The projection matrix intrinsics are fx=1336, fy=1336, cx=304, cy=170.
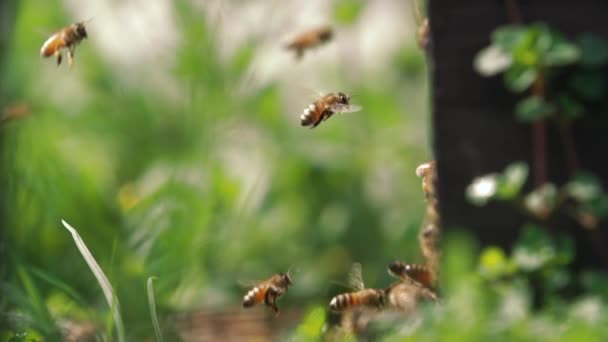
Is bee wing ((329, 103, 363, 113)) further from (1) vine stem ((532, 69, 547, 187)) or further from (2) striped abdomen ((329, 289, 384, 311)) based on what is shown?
(1) vine stem ((532, 69, 547, 187))

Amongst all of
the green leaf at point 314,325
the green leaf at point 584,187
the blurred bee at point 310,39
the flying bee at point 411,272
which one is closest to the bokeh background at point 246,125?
the blurred bee at point 310,39

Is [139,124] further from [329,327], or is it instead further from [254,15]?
[329,327]

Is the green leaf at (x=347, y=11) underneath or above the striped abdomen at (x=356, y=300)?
above

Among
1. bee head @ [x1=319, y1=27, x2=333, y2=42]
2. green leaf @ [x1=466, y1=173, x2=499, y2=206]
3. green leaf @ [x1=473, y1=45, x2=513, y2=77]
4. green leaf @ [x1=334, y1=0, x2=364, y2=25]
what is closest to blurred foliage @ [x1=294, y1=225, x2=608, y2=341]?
green leaf @ [x1=466, y1=173, x2=499, y2=206]

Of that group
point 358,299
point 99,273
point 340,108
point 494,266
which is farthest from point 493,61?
point 99,273

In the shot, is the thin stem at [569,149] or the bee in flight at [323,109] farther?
the thin stem at [569,149]

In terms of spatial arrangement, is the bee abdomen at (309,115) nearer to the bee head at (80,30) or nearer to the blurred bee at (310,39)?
the bee head at (80,30)

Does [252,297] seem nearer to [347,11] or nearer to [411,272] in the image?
[411,272]
